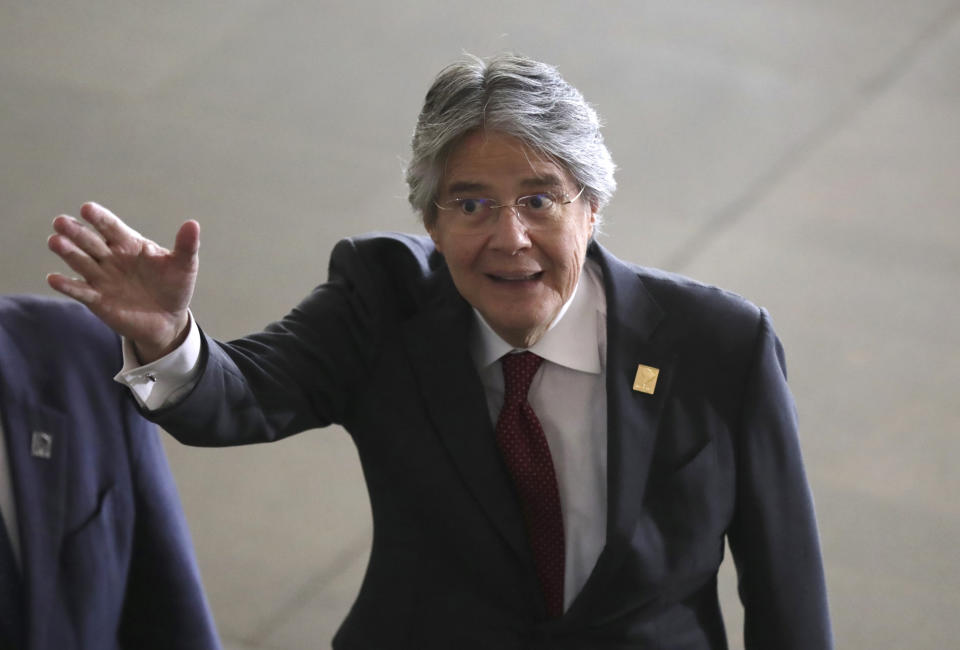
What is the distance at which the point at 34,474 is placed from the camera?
178 cm

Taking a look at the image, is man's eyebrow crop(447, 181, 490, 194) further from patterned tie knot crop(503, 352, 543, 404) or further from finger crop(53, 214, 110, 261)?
finger crop(53, 214, 110, 261)

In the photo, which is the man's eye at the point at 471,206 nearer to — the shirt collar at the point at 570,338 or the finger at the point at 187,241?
the shirt collar at the point at 570,338

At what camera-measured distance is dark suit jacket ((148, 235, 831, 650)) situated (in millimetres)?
2055

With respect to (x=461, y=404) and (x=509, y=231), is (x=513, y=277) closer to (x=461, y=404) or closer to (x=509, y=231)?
(x=509, y=231)

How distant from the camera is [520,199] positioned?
2053 millimetres

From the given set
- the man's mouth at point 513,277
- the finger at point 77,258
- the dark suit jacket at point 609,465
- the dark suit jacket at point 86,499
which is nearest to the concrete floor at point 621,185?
the dark suit jacket at point 609,465

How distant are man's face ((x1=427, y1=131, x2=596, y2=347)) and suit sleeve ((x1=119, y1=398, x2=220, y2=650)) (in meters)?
0.52

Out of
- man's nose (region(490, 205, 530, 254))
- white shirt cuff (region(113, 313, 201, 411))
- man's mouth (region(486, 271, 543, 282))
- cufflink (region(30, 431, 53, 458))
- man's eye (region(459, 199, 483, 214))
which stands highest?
man's eye (region(459, 199, 483, 214))

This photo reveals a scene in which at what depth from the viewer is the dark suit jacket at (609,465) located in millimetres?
2055

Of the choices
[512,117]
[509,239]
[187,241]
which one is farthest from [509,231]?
[187,241]

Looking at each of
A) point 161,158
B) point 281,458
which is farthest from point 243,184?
point 281,458

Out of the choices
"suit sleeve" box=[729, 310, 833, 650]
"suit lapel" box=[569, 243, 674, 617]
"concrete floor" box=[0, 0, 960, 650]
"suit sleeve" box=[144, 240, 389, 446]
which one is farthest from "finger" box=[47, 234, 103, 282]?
"concrete floor" box=[0, 0, 960, 650]

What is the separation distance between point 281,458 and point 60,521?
7.91ft

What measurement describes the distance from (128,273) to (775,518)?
100 cm
